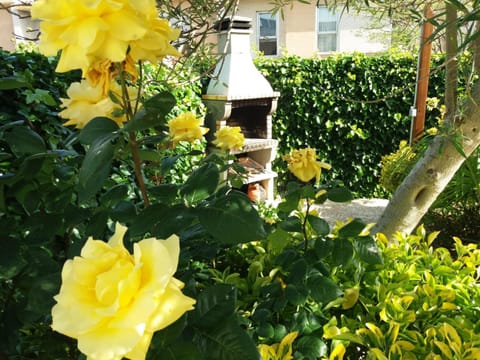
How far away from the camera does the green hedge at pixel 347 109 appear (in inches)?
233

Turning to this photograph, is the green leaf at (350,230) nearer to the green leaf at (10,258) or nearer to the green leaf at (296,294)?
the green leaf at (296,294)

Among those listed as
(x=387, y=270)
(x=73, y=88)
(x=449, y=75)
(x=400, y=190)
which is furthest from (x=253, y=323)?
(x=449, y=75)

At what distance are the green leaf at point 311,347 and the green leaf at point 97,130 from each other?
68 centimetres

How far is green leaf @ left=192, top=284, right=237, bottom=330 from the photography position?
633 mm

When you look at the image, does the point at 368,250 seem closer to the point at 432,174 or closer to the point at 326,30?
the point at 432,174

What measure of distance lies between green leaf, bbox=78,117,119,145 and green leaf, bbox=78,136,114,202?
0.02m

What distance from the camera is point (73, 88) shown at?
2.46ft

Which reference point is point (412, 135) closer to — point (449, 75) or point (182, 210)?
point (449, 75)

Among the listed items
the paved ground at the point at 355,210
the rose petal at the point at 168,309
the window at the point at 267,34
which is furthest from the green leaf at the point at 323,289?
the window at the point at 267,34

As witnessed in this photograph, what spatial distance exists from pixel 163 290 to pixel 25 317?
57 centimetres

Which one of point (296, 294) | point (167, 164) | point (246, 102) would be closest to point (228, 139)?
point (167, 164)

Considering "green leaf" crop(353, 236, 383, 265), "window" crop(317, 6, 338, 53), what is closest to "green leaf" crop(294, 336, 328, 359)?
"green leaf" crop(353, 236, 383, 265)

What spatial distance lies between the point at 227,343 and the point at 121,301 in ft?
0.71

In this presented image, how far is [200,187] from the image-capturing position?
0.82 meters
